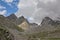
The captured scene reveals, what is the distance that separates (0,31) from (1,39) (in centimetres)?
1020

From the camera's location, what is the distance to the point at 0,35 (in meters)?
113

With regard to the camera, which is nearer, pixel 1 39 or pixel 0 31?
pixel 1 39

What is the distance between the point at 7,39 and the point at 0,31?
750 cm

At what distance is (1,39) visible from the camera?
111188mm

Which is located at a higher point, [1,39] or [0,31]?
[0,31]

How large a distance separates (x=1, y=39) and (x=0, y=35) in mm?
3146

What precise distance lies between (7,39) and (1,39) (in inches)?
295

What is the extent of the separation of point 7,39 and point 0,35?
702 centimetres

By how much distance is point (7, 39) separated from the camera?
118m

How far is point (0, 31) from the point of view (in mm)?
120125
